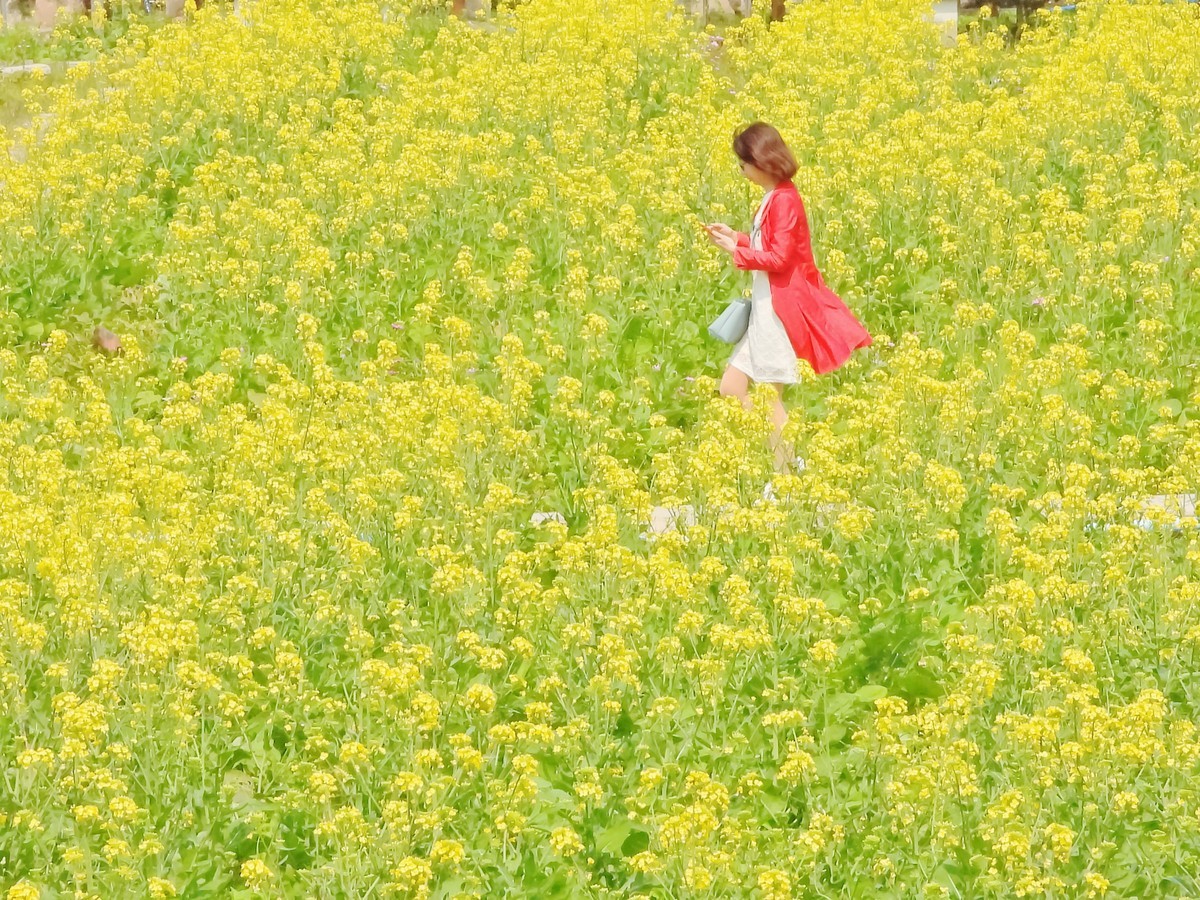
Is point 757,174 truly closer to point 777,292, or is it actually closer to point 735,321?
point 777,292

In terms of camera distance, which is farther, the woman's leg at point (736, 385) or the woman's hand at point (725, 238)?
the woman's leg at point (736, 385)

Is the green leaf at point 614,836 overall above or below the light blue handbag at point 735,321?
below

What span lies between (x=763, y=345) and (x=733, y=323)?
0.20 metres

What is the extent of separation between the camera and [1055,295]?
10.6 meters

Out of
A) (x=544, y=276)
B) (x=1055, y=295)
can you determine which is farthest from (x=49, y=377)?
(x=1055, y=295)

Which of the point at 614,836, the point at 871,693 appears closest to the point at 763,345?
the point at 871,693

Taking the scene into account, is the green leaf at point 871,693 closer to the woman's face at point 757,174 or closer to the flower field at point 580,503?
the flower field at point 580,503

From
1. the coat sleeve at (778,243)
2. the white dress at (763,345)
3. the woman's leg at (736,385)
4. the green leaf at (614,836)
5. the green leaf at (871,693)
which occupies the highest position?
the coat sleeve at (778,243)

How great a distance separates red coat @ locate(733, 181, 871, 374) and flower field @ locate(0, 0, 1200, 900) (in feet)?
1.32

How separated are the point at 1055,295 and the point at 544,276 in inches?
120

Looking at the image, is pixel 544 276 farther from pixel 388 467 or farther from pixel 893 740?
pixel 893 740

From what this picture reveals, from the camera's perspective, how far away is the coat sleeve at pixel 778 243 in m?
9.16

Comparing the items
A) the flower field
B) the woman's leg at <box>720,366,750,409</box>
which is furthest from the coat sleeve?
the flower field

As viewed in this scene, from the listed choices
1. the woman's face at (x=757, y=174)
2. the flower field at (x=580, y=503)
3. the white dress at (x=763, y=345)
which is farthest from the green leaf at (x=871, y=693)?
the woman's face at (x=757, y=174)
